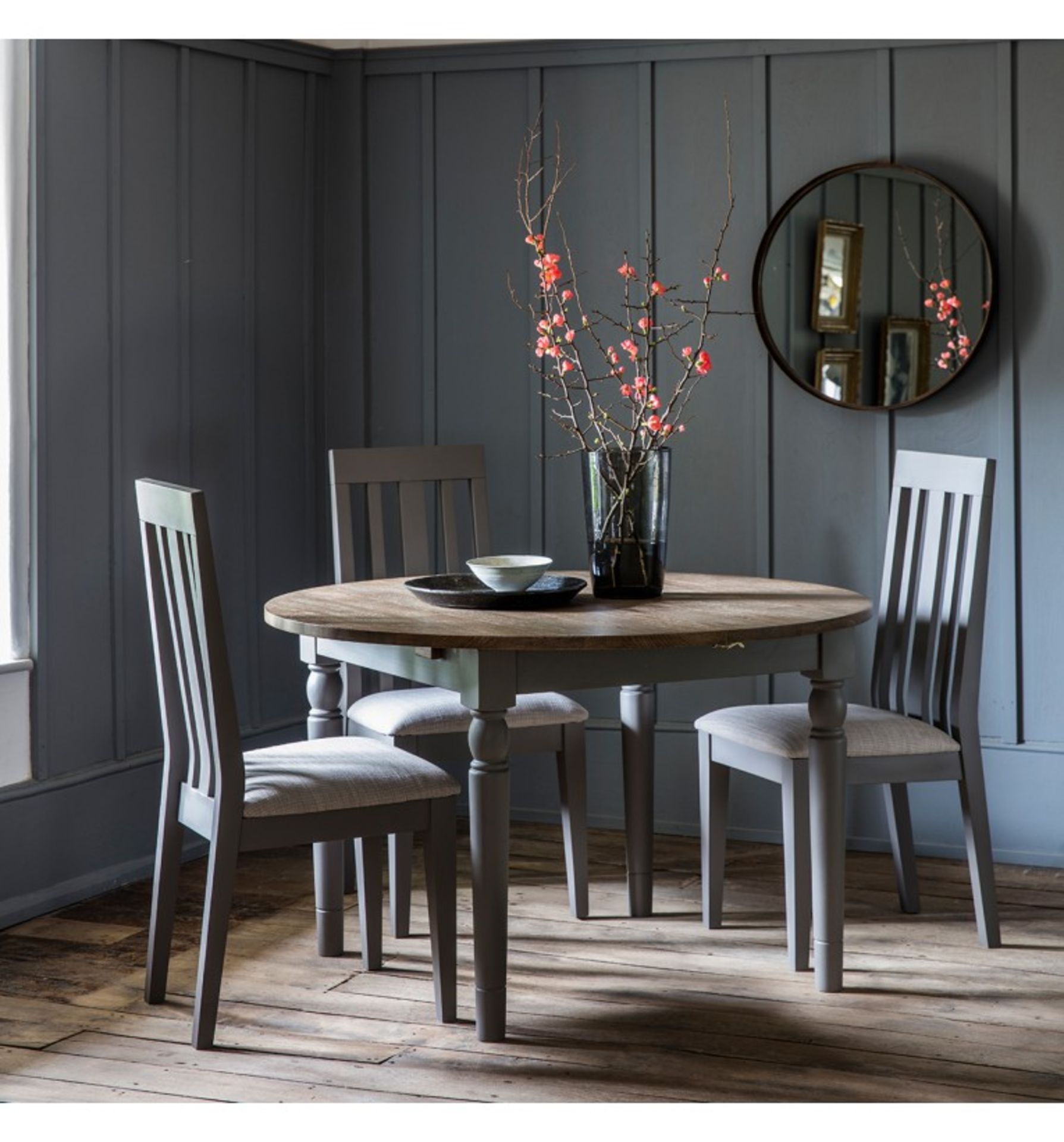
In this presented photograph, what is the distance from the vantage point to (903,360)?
3943 millimetres

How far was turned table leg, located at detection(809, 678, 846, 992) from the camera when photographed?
2945 mm

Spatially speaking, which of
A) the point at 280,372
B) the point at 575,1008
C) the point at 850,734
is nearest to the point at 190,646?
the point at 575,1008

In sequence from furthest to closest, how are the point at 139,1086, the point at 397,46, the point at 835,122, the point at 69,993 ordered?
the point at 397,46 < the point at 835,122 < the point at 69,993 < the point at 139,1086

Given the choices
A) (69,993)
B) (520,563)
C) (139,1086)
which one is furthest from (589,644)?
(69,993)

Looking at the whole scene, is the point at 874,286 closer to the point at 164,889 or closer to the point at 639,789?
the point at 639,789

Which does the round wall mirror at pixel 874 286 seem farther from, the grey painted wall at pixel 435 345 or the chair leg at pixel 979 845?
the chair leg at pixel 979 845

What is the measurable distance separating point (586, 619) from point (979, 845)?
1052 millimetres

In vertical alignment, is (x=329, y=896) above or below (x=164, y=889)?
below

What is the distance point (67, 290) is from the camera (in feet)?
11.8

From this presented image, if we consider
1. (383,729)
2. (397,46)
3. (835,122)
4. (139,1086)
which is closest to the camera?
(139,1086)

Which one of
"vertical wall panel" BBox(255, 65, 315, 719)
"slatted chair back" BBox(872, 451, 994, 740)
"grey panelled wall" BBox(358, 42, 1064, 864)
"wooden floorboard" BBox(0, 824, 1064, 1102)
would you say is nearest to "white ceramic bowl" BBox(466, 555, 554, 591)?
"wooden floorboard" BBox(0, 824, 1064, 1102)

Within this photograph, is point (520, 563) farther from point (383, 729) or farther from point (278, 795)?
point (278, 795)

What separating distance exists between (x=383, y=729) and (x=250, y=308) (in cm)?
146

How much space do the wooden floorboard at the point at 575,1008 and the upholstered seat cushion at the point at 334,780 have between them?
43 centimetres
